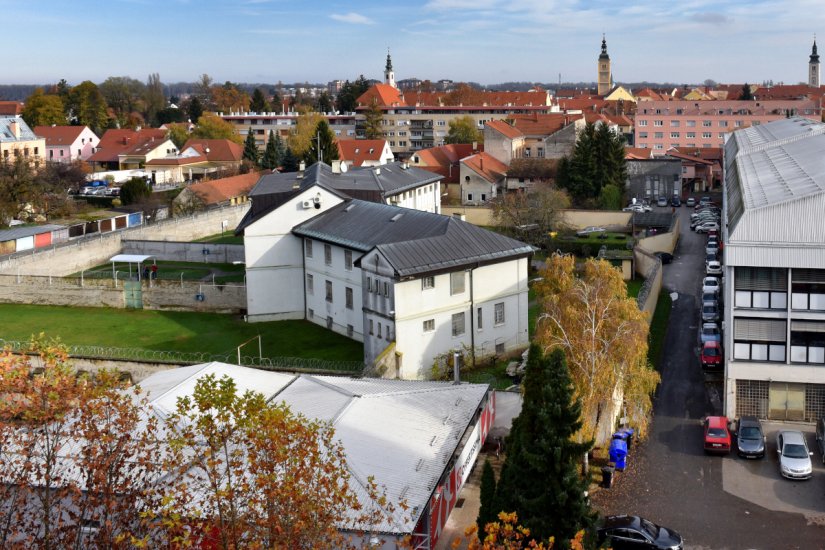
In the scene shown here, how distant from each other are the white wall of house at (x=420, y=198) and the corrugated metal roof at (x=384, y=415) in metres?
21.3

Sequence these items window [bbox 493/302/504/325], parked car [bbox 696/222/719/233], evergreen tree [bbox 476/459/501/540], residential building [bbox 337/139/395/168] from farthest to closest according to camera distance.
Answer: residential building [bbox 337/139/395/168]
parked car [bbox 696/222/719/233]
window [bbox 493/302/504/325]
evergreen tree [bbox 476/459/501/540]

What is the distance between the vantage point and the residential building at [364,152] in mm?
79125

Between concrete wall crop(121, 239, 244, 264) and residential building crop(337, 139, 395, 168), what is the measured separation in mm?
28532

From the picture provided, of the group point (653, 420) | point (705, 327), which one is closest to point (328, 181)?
point (705, 327)

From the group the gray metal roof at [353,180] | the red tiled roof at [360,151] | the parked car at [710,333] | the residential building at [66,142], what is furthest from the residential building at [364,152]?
the parked car at [710,333]

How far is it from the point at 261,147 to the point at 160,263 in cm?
5891

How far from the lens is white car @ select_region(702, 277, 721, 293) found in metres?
40.0

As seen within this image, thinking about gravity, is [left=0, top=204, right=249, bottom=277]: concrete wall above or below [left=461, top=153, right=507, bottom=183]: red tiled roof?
below

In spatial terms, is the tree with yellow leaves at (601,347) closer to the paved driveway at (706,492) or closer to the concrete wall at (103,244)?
the paved driveway at (706,492)

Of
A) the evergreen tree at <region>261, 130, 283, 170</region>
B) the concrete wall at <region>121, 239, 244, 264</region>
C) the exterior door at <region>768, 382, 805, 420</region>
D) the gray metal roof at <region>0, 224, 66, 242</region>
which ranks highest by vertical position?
the evergreen tree at <region>261, 130, 283, 170</region>

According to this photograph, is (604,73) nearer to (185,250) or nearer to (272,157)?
(272,157)

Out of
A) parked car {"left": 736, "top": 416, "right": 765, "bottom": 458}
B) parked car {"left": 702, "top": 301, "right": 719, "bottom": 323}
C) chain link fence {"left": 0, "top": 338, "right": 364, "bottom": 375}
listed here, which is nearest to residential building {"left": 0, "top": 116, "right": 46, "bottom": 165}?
chain link fence {"left": 0, "top": 338, "right": 364, "bottom": 375}

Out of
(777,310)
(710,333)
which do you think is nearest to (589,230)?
(710,333)

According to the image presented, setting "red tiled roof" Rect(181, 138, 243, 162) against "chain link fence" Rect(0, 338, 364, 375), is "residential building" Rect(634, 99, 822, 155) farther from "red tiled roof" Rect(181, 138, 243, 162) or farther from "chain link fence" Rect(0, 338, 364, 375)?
"chain link fence" Rect(0, 338, 364, 375)
